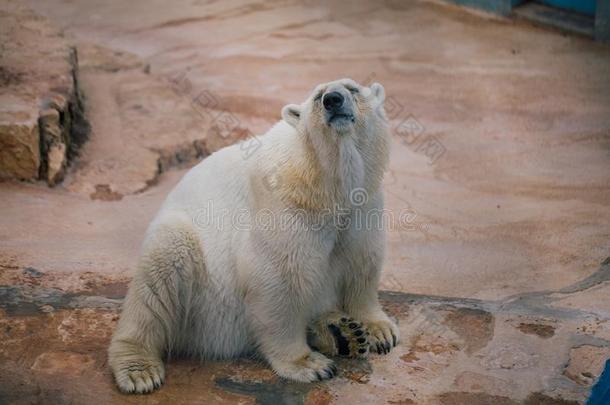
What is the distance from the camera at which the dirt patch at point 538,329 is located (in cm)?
420

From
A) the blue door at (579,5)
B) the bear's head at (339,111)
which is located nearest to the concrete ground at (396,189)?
the blue door at (579,5)

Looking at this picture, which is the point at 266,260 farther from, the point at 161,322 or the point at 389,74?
the point at 389,74

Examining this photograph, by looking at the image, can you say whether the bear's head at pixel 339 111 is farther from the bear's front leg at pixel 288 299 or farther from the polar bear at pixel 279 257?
the bear's front leg at pixel 288 299

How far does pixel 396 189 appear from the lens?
6.78 meters

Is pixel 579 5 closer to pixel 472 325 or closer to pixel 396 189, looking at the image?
pixel 396 189

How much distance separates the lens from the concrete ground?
395cm

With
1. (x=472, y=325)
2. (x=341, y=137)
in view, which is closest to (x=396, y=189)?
(x=472, y=325)

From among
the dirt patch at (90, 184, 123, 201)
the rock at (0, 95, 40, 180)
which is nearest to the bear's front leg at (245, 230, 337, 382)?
the dirt patch at (90, 184, 123, 201)

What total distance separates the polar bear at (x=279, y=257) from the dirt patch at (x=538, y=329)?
2.01 ft

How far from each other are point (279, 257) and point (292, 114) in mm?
625

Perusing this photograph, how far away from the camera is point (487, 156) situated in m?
7.34

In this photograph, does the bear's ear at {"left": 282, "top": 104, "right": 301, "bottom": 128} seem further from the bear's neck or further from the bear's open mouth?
the bear's open mouth

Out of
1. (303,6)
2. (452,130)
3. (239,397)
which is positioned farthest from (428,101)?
(239,397)

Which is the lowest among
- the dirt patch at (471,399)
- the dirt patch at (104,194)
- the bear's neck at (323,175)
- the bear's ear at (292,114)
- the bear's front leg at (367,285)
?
the dirt patch at (104,194)
